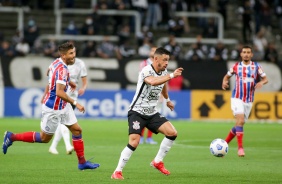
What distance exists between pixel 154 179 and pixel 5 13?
23961 millimetres

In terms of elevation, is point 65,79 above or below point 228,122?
above

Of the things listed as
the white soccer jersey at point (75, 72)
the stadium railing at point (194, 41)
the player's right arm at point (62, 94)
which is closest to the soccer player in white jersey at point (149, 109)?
the player's right arm at point (62, 94)

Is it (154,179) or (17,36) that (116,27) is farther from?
(154,179)

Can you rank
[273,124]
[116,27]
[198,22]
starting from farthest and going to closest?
[198,22] < [116,27] < [273,124]

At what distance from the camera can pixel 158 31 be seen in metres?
36.8

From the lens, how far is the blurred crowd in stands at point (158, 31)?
107 ft

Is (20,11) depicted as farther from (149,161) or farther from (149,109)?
(149,109)

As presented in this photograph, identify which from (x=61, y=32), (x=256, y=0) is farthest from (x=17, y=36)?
(x=256, y=0)

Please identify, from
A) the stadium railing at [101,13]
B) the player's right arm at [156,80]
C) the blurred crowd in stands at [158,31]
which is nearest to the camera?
the player's right arm at [156,80]

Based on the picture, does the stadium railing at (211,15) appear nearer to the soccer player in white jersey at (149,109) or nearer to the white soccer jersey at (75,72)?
the white soccer jersey at (75,72)

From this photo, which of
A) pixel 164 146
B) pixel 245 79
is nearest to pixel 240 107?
pixel 245 79

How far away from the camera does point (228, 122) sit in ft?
99.0

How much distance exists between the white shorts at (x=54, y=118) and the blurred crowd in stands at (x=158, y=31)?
17476mm

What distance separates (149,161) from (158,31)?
21042 millimetres
